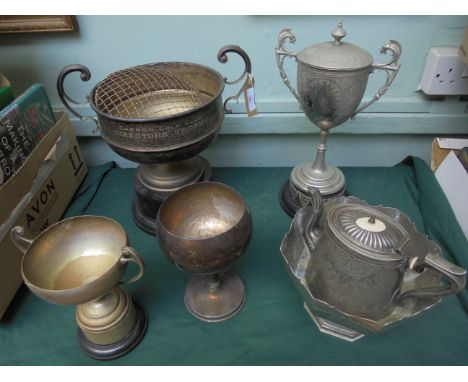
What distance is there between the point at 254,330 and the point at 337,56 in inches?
22.0

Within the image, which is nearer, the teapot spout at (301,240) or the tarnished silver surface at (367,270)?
the tarnished silver surface at (367,270)

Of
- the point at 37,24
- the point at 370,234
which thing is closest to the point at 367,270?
the point at 370,234

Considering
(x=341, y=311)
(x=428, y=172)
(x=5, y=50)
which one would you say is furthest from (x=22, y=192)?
(x=428, y=172)

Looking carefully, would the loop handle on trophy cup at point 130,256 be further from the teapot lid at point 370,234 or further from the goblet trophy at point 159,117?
the teapot lid at point 370,234

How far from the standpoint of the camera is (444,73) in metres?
0.89

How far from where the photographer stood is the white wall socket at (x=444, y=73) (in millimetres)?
872

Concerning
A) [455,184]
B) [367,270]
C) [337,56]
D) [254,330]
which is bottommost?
[254,330]

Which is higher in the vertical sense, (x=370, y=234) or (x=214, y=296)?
(x=370, y=234)

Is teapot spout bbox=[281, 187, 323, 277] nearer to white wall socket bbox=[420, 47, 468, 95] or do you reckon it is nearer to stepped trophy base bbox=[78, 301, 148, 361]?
stepped trophy base bbox=[78, 301, 148, 361]

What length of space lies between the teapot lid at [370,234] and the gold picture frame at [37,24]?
746 millimetres

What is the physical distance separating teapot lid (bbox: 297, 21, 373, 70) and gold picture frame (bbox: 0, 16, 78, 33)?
1.83 ft

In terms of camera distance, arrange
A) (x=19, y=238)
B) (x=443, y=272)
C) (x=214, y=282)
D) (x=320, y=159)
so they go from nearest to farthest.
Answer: (x=443, y=272), (x=19, y=238), (x=214, y=282), (x=320, y=159)

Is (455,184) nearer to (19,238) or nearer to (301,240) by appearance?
(301,240)

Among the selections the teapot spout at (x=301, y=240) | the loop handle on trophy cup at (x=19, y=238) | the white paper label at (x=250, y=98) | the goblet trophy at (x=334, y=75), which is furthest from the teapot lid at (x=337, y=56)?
the loop handle on trophy cup at (x=19, y=238)
